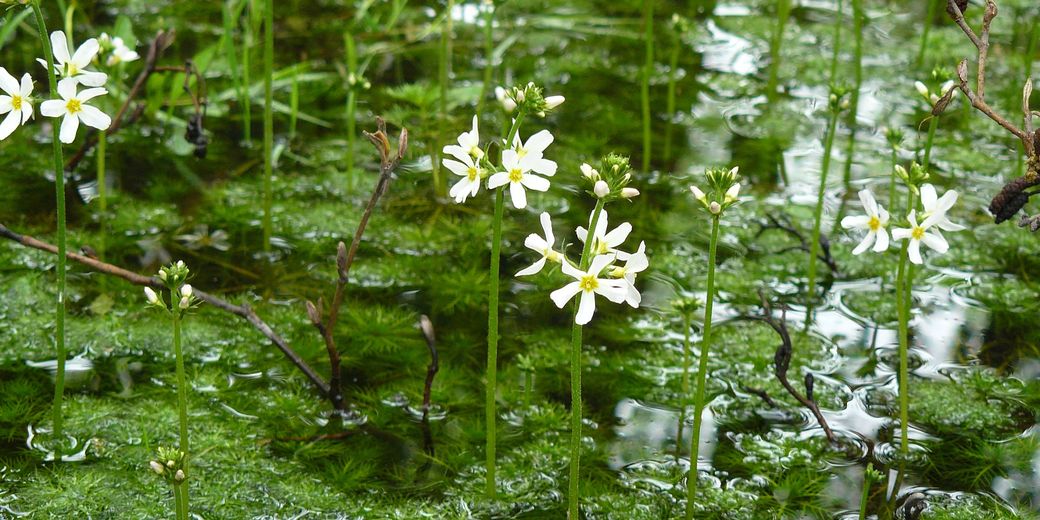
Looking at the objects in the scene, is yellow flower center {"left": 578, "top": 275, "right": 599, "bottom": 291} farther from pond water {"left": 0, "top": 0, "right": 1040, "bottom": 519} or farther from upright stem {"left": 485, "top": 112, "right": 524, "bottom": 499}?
pond water {"left": 0, "top": 0, "right": 1040, "bottom": 519}

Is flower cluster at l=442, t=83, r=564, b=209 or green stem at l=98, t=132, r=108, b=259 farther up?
flower cluster at l=442, t=83, r=564, b=209

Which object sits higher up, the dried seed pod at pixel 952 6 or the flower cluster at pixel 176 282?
the dried seed pod at pixel 952 6

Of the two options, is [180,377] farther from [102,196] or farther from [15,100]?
[102,196]

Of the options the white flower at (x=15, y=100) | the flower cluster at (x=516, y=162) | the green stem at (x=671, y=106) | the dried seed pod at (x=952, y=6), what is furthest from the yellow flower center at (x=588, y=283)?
the green stem at (x=671, y=106)

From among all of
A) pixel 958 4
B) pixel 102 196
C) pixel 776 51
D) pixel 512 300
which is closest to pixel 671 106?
pixel 776 51

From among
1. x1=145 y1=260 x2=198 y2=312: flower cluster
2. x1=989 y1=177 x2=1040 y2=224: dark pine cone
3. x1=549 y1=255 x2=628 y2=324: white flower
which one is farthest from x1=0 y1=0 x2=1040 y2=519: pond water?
x1=549 y1=255 x2=628 y2=324: white flower

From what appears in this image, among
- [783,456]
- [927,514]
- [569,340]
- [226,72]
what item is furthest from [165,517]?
[226,72]

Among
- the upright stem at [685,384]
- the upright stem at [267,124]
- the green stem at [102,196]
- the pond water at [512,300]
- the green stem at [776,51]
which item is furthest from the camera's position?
the green stem at [776,51]

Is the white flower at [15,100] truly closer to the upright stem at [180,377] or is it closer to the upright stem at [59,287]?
the upright stem at [59,287]
